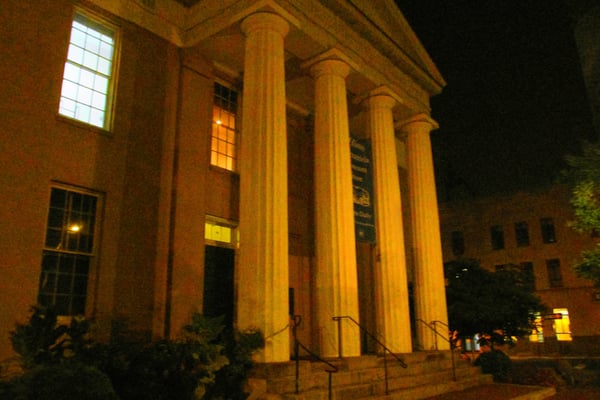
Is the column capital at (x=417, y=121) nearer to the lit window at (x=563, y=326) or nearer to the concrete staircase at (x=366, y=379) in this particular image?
the concrete staircase at (x=366, y=379)

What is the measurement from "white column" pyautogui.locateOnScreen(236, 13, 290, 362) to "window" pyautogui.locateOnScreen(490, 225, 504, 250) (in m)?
31.7

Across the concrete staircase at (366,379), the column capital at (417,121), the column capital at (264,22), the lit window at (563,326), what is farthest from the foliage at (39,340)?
the lit window at (563,326)

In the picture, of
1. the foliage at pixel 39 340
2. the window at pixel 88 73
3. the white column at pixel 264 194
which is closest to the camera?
the foliage at pixel 39 340

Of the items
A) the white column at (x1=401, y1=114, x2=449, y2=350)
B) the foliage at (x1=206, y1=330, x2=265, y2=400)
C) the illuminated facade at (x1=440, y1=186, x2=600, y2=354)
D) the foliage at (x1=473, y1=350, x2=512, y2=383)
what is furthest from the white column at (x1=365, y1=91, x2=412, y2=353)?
the illuminated facade at (x1=440, y1=186, x2=600, y2=354)

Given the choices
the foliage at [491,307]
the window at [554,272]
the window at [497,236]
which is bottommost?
the foliage at [491,307]

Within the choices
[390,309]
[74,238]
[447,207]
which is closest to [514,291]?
[390,309]

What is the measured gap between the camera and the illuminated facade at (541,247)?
116 ft

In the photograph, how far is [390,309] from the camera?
15562 millimetres

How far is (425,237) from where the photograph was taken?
18859mm

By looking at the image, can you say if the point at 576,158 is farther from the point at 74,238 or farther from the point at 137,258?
the point at 74,238

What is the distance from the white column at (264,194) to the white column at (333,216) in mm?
2001

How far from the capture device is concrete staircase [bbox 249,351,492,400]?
9891mm

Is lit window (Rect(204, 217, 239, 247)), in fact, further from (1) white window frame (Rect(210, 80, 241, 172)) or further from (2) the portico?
(1) white window frame (Rect(210, 80, 241, 172))

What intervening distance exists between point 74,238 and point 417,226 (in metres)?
12.0
